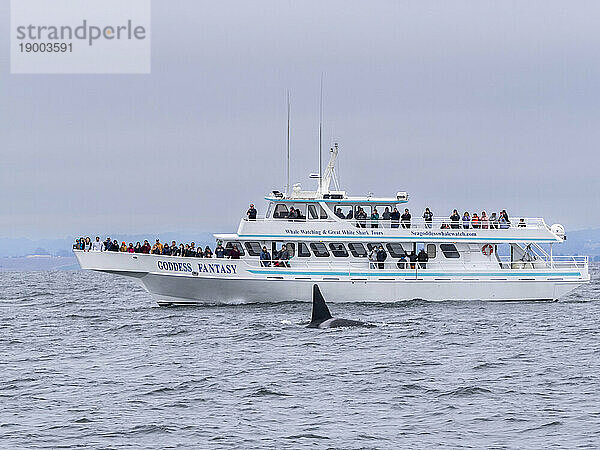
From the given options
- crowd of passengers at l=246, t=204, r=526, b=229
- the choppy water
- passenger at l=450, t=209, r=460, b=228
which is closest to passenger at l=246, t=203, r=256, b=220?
crowd of passengers at l=246, t=204, r=526, b=229

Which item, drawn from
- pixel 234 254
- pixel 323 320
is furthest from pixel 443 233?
pixel 323 320

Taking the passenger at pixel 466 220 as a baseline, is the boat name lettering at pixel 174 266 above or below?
below

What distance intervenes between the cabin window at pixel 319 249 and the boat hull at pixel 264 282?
1205mm

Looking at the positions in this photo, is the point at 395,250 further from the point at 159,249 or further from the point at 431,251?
the point at 159,249

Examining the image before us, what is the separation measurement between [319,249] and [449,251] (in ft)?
21.1

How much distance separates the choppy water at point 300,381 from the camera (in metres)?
21.0

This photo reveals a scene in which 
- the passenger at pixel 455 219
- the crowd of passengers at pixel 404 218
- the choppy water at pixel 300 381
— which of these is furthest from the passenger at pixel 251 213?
the passenger at pixel 455 219

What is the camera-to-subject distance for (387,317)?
4272 cm

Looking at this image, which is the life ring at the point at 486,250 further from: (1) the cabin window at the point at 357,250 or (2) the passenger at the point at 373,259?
(1) the cabin window at the point at 357,250

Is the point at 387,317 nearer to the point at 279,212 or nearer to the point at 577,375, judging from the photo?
the point at 279,212

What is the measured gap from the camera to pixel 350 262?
49.1m

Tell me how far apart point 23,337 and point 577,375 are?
68.8 ft

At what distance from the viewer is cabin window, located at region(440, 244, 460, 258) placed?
50.0 meters

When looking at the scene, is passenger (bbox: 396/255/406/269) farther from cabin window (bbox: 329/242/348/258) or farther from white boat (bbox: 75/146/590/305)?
cabin window (bbox: 329/242/348/258)
